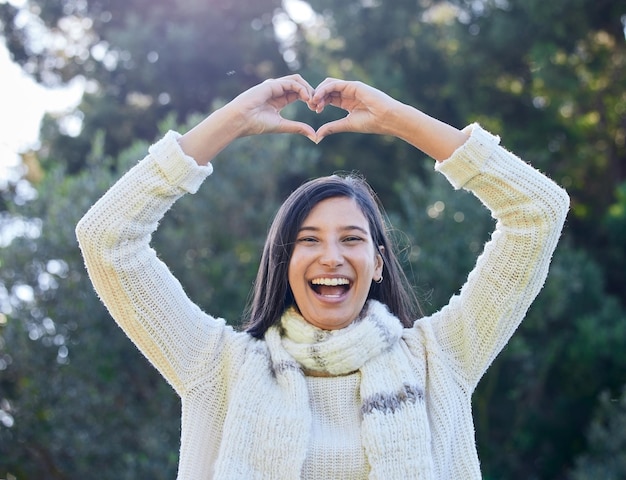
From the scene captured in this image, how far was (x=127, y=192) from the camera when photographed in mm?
→ 2053

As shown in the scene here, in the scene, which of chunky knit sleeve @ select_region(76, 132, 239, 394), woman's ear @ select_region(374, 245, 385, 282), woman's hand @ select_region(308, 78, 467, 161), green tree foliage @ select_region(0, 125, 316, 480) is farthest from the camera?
green tree foliage @ select_region(0, 125, 316, 480)

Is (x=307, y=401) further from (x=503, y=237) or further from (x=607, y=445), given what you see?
(x=607, y=445)

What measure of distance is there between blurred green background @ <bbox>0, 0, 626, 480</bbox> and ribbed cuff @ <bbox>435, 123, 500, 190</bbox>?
2989mm

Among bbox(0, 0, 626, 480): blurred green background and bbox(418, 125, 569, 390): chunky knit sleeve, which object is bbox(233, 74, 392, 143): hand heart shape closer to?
bbox(418, 125, 569, 390): chunky knit sleeve

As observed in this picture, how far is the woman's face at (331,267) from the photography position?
2230mm

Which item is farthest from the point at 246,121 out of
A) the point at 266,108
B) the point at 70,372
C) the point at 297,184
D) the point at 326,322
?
the point at 297,184

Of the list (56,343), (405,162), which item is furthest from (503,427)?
(56,343)

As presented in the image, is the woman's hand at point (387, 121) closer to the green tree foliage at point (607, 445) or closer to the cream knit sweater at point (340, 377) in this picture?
the cream knit sweater at point (340, 377)

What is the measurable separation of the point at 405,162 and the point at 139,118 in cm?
329

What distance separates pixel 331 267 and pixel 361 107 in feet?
1.45

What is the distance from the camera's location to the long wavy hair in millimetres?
2322

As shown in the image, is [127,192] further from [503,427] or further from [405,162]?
[405,162]

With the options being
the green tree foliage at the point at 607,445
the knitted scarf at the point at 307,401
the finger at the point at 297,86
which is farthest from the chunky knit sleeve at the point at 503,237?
the green tree foliage at the point at 607,445

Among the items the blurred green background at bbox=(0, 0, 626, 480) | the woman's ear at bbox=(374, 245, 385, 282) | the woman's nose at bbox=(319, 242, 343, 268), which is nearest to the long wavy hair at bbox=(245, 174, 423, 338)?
the woman's ear at bbox=(374, 245, 385, 282)
